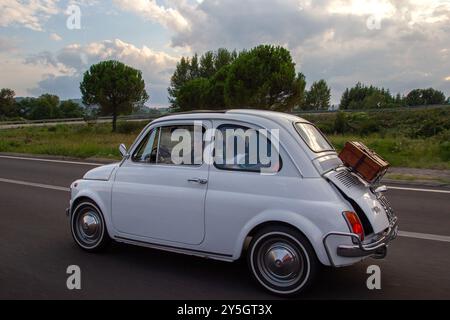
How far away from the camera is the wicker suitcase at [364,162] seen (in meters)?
5.07

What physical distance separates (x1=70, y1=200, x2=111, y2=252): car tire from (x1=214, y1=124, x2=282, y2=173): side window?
193 centimetres

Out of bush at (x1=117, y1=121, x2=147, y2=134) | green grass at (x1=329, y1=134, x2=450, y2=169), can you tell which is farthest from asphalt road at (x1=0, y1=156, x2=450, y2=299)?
bush at (x1=117, y1=121, x2=147, y2=134)

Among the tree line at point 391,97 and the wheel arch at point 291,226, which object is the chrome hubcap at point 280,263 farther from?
the tree line at point 391,97

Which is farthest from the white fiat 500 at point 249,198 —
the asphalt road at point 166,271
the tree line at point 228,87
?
the tree line at point 228,87

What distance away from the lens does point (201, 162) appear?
521cm

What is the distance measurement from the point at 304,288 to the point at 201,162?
175 centimetres

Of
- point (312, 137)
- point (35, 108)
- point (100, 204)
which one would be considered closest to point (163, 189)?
point (100, 204)

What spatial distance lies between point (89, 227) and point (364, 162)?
3.58 meters

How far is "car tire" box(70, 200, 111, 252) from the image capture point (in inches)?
237

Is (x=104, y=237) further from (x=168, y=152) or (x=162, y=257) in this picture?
(x=168, y=152)

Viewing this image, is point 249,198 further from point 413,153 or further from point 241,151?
point 413,153

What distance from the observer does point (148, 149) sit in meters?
5.73
